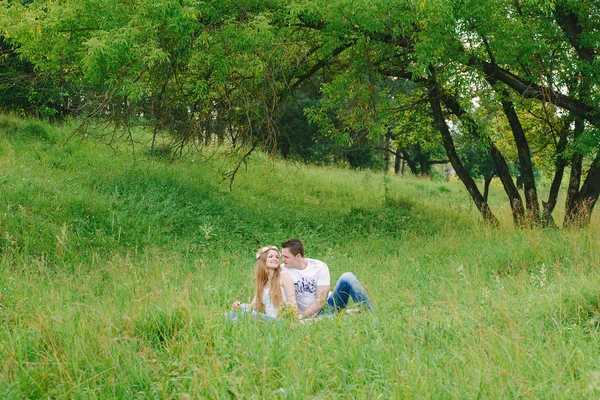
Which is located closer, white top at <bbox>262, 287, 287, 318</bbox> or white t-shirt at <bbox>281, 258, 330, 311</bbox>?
white top at <bbox>262, 287, 287, 318</bbox>

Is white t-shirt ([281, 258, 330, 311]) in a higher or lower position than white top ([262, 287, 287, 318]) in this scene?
higher

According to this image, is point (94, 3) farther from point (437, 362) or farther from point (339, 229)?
point (437, 362)

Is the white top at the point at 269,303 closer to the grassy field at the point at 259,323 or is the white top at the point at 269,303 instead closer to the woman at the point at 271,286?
the woman at the point at 271,286

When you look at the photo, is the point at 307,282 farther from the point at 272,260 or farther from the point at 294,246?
the point at 272,260

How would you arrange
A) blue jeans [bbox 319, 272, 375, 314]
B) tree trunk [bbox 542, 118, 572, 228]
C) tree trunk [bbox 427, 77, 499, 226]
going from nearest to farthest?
1. blue jeans [bbox 319, 272, 375, 314]
2. tree trunk [bbox 542, 118, 572, 228]
3. tree trunk [bbox 427, 77, 499, 226]

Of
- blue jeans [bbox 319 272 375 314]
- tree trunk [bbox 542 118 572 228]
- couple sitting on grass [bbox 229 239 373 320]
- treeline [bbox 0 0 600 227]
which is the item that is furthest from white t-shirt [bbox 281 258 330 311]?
tree trunk [bbox 542 118 572 228]

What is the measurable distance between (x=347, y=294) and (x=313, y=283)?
356 millimetres

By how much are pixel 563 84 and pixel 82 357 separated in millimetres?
11008

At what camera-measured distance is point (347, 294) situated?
606 centimetres

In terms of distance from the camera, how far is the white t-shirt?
241 inches

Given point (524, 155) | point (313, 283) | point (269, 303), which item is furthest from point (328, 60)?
point (269, 303)

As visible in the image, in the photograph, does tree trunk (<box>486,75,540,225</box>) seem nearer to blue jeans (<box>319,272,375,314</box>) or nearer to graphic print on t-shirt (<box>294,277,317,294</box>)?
blue jeans (<box>319,272,375,314</box>)

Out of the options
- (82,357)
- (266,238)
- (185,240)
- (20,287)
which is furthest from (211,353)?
(266,238)

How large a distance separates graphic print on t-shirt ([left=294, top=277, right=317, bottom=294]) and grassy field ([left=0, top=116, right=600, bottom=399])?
659 mm
